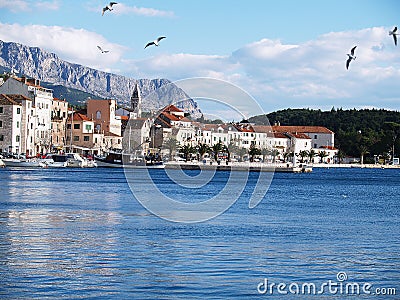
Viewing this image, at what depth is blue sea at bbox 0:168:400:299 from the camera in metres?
14.5

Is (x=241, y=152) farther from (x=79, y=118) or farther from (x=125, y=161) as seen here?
(x=79, y=118)

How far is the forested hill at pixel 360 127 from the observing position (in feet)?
529

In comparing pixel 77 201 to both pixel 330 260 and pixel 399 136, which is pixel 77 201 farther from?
pixel 399 136

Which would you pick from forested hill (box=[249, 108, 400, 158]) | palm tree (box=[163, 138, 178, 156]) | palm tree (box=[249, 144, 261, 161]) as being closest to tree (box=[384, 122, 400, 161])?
forested hill (box=[249, 108, 400, 158])

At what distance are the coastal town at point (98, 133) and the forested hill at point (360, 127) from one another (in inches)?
1705

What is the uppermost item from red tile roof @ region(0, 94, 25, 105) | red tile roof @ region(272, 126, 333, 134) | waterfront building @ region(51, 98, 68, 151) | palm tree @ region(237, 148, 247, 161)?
red tile roof @ region(272, 126, 333, 134)

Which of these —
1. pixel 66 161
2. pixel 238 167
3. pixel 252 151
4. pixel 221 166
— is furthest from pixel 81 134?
pixel 252 151

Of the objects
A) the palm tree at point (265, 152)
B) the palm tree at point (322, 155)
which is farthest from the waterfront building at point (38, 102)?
the palm tree at point (322, 155)

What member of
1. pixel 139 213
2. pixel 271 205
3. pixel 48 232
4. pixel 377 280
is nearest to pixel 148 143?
pixel 271 205

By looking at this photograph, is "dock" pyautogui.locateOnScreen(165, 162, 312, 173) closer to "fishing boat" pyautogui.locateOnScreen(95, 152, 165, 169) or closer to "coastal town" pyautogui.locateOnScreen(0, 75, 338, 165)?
"coastal town" pyautogui.locateOnScreen(0, 75, 338, 165)

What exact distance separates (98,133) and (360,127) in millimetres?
95361

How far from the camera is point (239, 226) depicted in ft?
84.0

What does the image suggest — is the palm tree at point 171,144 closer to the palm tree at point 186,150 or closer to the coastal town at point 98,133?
the coastal town at point 98,133

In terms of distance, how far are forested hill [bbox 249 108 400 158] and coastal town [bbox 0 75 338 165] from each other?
142ft
